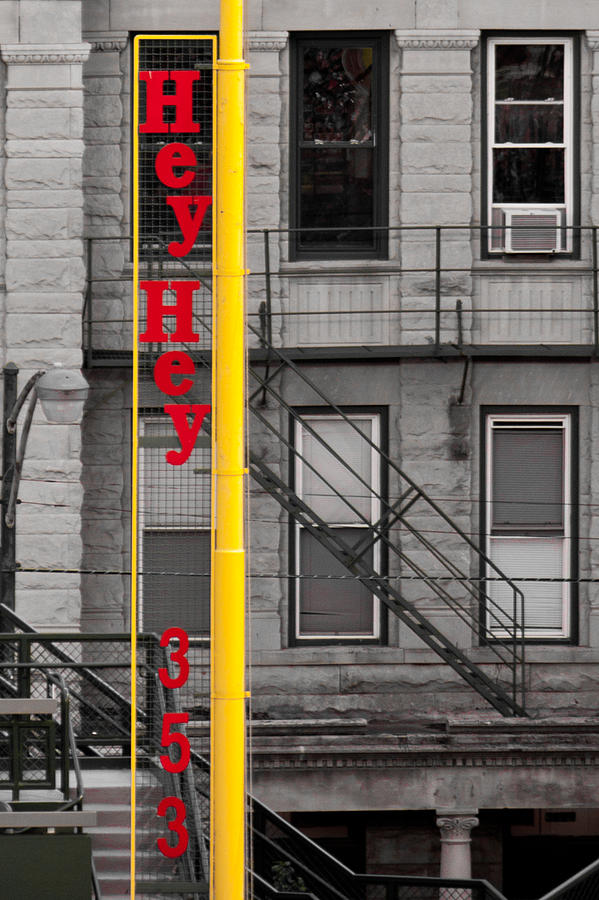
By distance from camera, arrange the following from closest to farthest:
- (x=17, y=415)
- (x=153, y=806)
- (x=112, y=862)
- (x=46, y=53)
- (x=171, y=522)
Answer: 1. (x=171, y=522)
2. (x=153, y=806)
3. (x=112, y=862)
4. (x=17, y=415)
5. (x=46, y=53)

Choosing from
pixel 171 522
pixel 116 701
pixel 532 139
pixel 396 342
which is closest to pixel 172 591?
pixel 171 522

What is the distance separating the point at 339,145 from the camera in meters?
17.1

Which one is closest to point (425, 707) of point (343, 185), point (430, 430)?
point (430, 430)

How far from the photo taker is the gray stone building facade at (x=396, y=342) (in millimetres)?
16766

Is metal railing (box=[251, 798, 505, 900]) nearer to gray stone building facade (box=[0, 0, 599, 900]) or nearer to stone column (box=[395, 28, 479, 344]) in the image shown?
gray stone building facade (box=[0, 0, 599, 900])

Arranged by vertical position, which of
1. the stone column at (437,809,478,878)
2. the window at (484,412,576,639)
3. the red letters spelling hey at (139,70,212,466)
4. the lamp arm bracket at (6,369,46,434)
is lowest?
the stone column at (437,809,478,878)

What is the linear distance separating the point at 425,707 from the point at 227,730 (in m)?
9.91

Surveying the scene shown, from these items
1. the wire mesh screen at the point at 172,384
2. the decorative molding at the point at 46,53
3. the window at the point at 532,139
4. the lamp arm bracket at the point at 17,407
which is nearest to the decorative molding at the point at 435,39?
the window at the point at 532,139

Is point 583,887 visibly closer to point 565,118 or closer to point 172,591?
point 172,591

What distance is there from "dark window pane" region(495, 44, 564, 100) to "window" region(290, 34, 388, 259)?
4.14 feet

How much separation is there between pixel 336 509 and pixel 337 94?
4.45 meters

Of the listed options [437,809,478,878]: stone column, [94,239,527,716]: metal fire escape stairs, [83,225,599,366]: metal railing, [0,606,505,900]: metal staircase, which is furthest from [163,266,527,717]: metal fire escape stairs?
[0,606,505,900]: metal staircase

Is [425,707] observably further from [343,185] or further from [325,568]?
[343,185]

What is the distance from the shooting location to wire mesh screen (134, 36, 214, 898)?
786 cm
